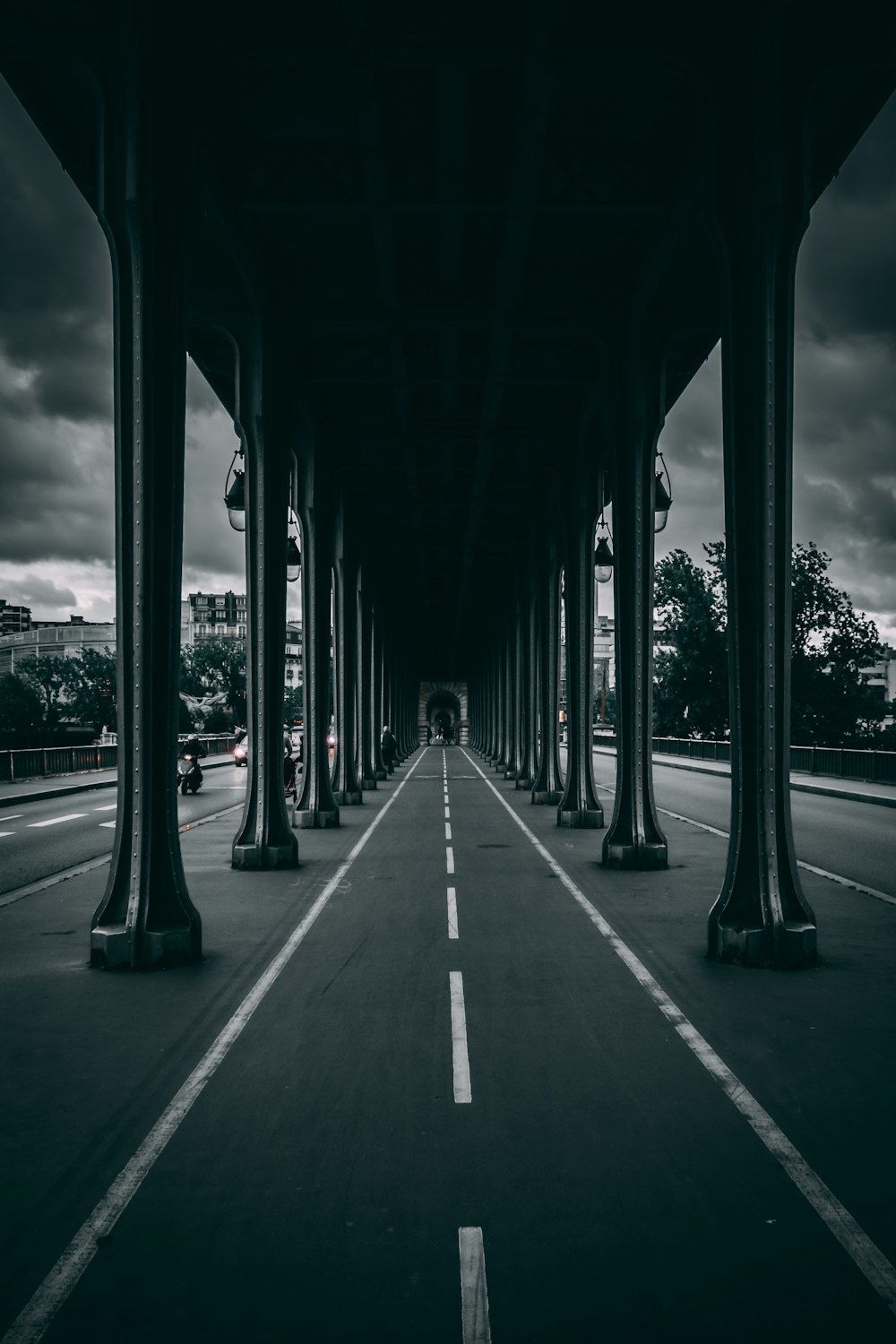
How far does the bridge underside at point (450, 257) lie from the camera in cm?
955

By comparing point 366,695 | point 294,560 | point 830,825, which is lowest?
point 830,825

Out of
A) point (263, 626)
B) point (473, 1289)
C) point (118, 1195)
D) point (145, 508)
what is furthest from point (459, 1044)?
point (263, 626)

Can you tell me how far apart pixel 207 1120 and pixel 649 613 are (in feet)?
40.3

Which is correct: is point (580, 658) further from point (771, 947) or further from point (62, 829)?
point (771, 947)

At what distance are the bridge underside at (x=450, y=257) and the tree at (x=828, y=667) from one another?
53.0m

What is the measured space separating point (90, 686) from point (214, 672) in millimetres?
14858

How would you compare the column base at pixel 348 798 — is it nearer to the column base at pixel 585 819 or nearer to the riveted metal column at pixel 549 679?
the riveted metal column at pixel 549 679

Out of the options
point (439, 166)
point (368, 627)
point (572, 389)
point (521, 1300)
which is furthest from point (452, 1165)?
point (368, 627)

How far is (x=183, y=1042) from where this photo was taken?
7.18 meters

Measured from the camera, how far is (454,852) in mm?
18031

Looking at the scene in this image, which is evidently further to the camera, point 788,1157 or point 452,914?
point 452,914

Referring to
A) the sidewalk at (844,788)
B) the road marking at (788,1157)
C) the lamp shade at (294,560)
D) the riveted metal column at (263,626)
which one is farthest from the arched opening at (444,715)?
the road marking at (788,1157)

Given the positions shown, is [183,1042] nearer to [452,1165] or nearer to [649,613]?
[452,1165]

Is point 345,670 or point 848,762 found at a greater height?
point 345,670
